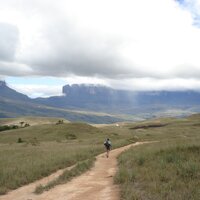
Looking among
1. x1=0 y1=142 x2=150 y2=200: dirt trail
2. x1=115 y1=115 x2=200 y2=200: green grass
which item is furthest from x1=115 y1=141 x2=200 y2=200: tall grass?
x1=0 y1=142 x2=150 y2=200: dirt trail

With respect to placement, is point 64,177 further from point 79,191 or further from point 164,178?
point 164,178

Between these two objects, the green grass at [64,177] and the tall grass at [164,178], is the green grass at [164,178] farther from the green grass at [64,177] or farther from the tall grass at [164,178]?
the green grass at [64,177]

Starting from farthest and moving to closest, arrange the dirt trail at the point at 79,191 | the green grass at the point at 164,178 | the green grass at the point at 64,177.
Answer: the green grass at the point at 64,177
the dirt trail at the point at 79,191
the green grass at the point at 164,178

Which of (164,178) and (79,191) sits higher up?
(164,178)

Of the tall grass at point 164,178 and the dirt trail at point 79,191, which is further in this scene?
the dirt trail at point 79,191

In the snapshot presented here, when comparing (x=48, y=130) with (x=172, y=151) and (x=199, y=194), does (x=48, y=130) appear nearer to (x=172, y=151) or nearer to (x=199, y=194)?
(x=172, y=151)

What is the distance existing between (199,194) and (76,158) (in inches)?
978

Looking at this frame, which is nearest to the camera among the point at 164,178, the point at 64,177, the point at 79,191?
the point at 164,178

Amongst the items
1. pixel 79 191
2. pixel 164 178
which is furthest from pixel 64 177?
pixel 164 178

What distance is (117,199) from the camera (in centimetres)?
1786

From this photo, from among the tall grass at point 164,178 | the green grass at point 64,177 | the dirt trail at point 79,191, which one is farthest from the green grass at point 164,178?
the green grass at point 64,177

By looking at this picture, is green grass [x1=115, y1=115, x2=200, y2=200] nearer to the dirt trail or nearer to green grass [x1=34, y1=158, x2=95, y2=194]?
the dirt trail

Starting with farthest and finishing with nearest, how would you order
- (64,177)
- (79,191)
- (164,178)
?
(64,177) < (79,191) < (164,178)

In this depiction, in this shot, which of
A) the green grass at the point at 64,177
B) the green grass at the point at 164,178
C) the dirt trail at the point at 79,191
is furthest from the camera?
the green grass at the point at 64,177
